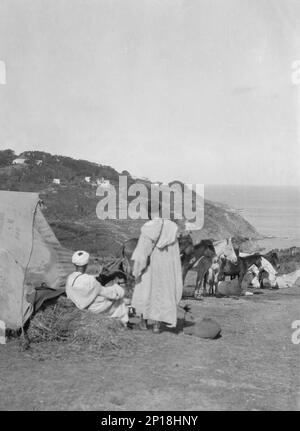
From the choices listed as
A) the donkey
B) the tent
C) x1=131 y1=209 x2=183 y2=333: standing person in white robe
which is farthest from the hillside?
x1=131 y1=209 x2=183 y2=333: standing person in white robe

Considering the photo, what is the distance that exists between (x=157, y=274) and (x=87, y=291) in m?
1.06

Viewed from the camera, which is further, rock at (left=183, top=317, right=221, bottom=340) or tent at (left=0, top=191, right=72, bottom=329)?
rock at (left=183, top=317, right=221, bottom=340)

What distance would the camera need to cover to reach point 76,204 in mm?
33125

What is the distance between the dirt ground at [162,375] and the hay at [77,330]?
0.50 feet

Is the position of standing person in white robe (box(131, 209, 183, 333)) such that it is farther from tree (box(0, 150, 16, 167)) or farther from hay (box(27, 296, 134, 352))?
tree (box(0, 150, 16, 167))

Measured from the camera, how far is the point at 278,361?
668 cm

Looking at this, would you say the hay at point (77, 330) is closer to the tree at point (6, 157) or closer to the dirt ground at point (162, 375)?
the dirt ground at point (162, 375)

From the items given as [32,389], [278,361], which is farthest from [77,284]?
[278,361]

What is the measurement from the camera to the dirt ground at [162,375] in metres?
5.05

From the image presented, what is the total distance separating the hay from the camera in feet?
22.5

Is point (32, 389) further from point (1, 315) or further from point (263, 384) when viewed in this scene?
point (263, 384)

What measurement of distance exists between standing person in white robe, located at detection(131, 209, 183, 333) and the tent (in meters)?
1.58

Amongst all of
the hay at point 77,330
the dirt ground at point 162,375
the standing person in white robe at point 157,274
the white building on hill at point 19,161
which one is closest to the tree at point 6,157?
the white building on hill at point 19,161

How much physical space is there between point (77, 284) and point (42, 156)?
129 ft
